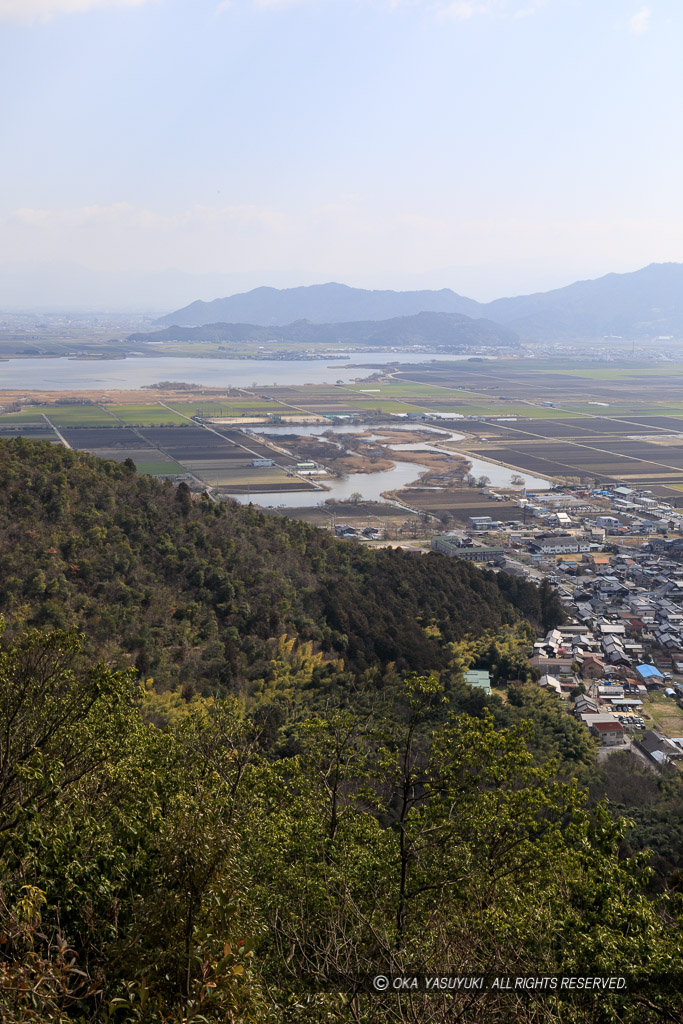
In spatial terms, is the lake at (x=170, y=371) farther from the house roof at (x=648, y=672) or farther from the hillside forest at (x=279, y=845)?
the hillside forest at (x=279, y=845)

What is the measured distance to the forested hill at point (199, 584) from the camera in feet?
57.6

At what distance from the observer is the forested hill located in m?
17.5

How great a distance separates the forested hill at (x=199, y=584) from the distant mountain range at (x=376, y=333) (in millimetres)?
160369

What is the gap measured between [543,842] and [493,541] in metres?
29.9

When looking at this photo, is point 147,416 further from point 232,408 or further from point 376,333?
point 376,333

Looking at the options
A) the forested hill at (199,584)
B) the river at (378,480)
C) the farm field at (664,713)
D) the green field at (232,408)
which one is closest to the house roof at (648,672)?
the farm field at (664,713)

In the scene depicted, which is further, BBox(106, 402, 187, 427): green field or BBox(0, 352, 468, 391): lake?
BBox(0, 352, 468, 391): lake

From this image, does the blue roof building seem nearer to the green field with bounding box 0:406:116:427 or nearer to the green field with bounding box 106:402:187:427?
the green field with bounding box 106:402:187:427

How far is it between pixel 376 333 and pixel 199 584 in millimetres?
178074

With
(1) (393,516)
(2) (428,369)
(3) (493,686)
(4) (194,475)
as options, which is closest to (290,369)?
(2) (428,369)

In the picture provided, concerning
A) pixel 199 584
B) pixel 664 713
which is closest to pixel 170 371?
pixel 199 584

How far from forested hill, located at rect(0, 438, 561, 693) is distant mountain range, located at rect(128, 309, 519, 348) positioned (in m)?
160

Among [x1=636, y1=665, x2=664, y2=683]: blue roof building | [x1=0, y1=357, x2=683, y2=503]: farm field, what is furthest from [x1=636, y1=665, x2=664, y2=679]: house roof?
[x1=0, y1=357, x2=683, y2=503]: farm field

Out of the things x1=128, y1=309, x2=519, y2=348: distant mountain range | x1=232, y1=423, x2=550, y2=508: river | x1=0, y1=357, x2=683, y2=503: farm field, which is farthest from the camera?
x1=128, y1=309, x2=519, y2=348: distant mountain range
